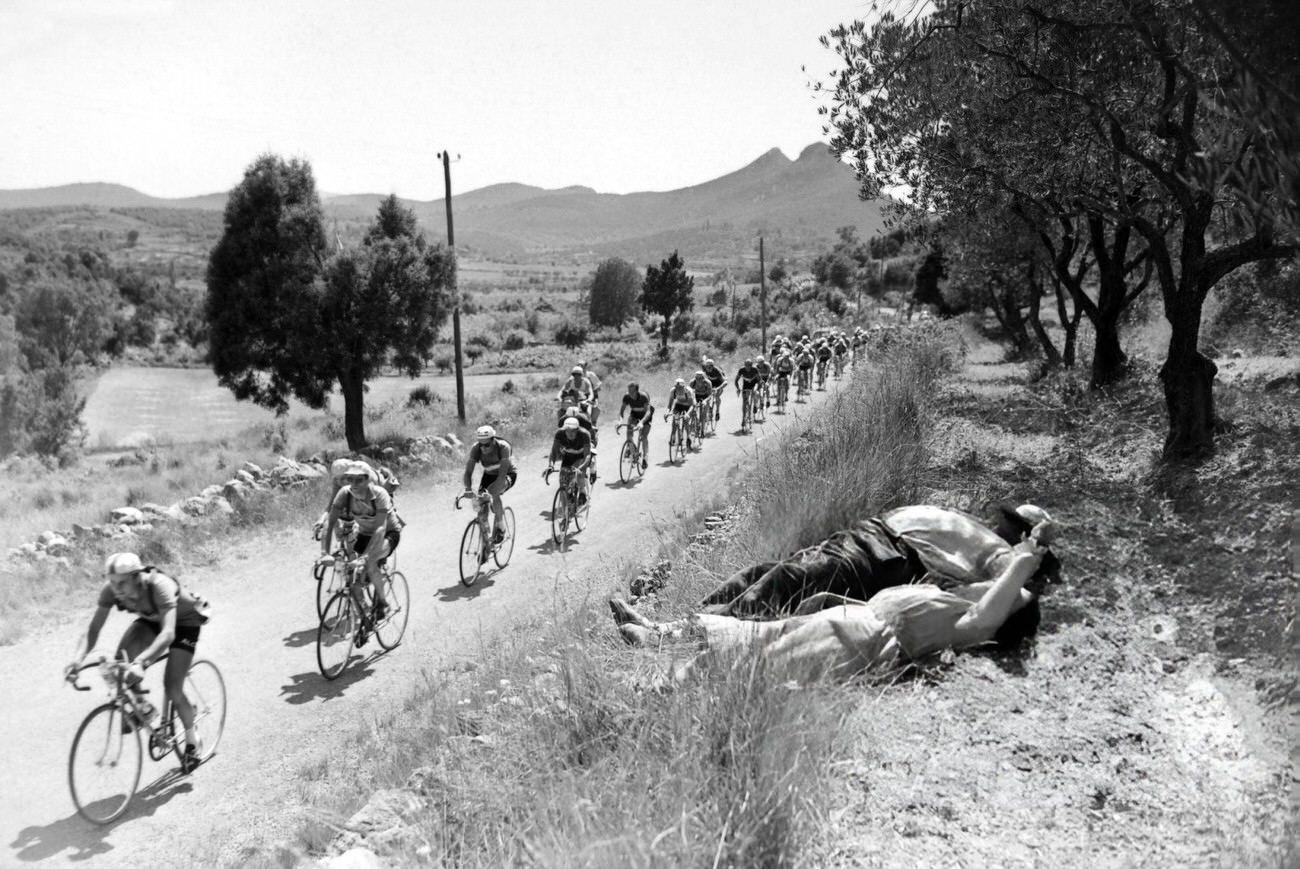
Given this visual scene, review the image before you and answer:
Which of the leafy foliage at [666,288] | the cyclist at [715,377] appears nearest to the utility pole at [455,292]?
the cyclist at [715,377]

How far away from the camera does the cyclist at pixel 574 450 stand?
12.5m

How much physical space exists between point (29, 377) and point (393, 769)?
4275 centimetres

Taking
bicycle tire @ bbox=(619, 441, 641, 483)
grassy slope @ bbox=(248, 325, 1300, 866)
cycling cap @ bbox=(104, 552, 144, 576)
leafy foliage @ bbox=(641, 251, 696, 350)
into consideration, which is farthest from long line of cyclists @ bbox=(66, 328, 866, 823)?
leafy foliage @ bbox=(641, 251, 696, 350)

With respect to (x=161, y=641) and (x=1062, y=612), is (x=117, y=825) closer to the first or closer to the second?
(x=161, y=641)

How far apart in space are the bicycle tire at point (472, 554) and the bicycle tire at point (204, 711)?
139 inches

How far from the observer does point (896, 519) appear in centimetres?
643

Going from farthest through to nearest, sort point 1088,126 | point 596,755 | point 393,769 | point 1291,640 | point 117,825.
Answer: point 1088,126 → point 117,825 → point 393,769 → point 1291,640 → point 596,755

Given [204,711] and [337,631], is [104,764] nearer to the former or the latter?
[204,711]

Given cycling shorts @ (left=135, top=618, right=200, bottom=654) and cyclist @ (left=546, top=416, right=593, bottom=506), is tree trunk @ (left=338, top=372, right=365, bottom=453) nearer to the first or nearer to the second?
cyclist @ (left=546, top=416, right=593, bottom=506)

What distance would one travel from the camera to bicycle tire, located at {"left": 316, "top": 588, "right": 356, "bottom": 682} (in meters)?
8.62

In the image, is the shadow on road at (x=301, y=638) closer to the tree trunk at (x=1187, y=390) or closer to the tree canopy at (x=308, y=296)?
the tree trunk at (x=1187, y=390)

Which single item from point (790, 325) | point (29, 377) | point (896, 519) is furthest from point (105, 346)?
point (896, 519)

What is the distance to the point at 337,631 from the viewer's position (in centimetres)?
873

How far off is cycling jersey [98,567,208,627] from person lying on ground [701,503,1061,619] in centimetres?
421
